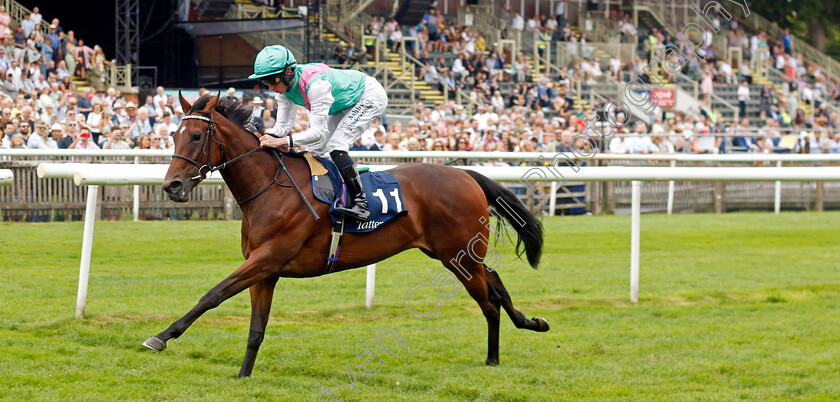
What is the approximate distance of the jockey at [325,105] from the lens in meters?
5.05

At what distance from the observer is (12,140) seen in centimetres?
1094

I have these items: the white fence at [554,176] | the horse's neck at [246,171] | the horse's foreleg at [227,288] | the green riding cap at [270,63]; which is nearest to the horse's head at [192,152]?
the horse's neck at [246,171]

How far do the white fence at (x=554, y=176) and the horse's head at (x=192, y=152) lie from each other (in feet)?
3.97

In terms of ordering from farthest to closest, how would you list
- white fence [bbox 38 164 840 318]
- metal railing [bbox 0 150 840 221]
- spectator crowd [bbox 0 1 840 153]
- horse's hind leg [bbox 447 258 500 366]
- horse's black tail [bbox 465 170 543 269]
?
spectator crowd [bbox 0 1 840 153] → metal railing [bbox 0 150 840 221] → horse's black tail [bbox 465 170 543 269] → white fence [bbox 38 164 840 318] → horse's hind leg [bbox 447 258 500 366]

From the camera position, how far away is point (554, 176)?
22.7 ft

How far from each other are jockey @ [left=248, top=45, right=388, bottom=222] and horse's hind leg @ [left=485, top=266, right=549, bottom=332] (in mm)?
1003

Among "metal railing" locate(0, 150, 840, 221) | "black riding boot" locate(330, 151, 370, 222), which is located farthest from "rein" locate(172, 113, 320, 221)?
"metal railing" locate(0, 150, 840, 221)

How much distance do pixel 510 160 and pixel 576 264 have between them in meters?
3.90

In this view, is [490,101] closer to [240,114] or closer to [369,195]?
[369,195]

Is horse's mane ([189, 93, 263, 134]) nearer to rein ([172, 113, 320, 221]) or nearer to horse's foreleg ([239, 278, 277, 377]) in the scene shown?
rein ([172, 113, 320, 221])

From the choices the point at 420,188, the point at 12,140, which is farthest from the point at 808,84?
the point at 420,188

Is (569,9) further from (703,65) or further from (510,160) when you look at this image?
(510,160)

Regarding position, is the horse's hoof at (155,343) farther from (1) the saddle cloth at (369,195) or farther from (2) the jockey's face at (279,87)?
(2) the jockey's face at (279,87)

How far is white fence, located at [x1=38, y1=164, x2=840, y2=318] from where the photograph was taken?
586 centimetres
